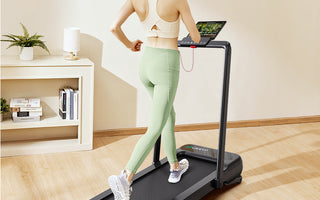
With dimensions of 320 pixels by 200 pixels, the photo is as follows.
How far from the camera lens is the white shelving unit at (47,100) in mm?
3344

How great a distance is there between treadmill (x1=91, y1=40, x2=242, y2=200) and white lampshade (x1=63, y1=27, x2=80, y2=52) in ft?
3.73

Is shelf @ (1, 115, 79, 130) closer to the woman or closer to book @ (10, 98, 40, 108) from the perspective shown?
book @ (10, 98, 40, 108)

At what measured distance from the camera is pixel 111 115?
3.98 meters

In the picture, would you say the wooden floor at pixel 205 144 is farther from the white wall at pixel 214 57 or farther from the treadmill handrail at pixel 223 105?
the white wall at pixel 214 57

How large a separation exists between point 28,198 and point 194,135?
6.23ft

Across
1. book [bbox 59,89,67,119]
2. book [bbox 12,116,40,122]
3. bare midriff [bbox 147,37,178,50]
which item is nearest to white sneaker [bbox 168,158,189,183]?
bare midriff [bbox 147,37,178,50]

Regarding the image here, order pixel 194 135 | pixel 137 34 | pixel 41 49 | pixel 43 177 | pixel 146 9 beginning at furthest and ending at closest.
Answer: pixel 194 135 < pixel 137 34 < pixel 41 49 < pixel 43 177 < pixel 146 9

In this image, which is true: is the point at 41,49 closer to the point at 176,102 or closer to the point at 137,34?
the point at 137,34

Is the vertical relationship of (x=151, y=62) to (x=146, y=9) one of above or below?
below

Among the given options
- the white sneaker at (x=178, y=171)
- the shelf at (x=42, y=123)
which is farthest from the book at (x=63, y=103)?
the white sneaker at (x=178, y=171)

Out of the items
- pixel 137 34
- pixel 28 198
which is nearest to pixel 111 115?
pixel 137 34

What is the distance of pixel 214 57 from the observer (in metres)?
4.26

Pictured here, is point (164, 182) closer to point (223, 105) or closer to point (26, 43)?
point (223, 105)

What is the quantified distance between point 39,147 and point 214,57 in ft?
6.36
